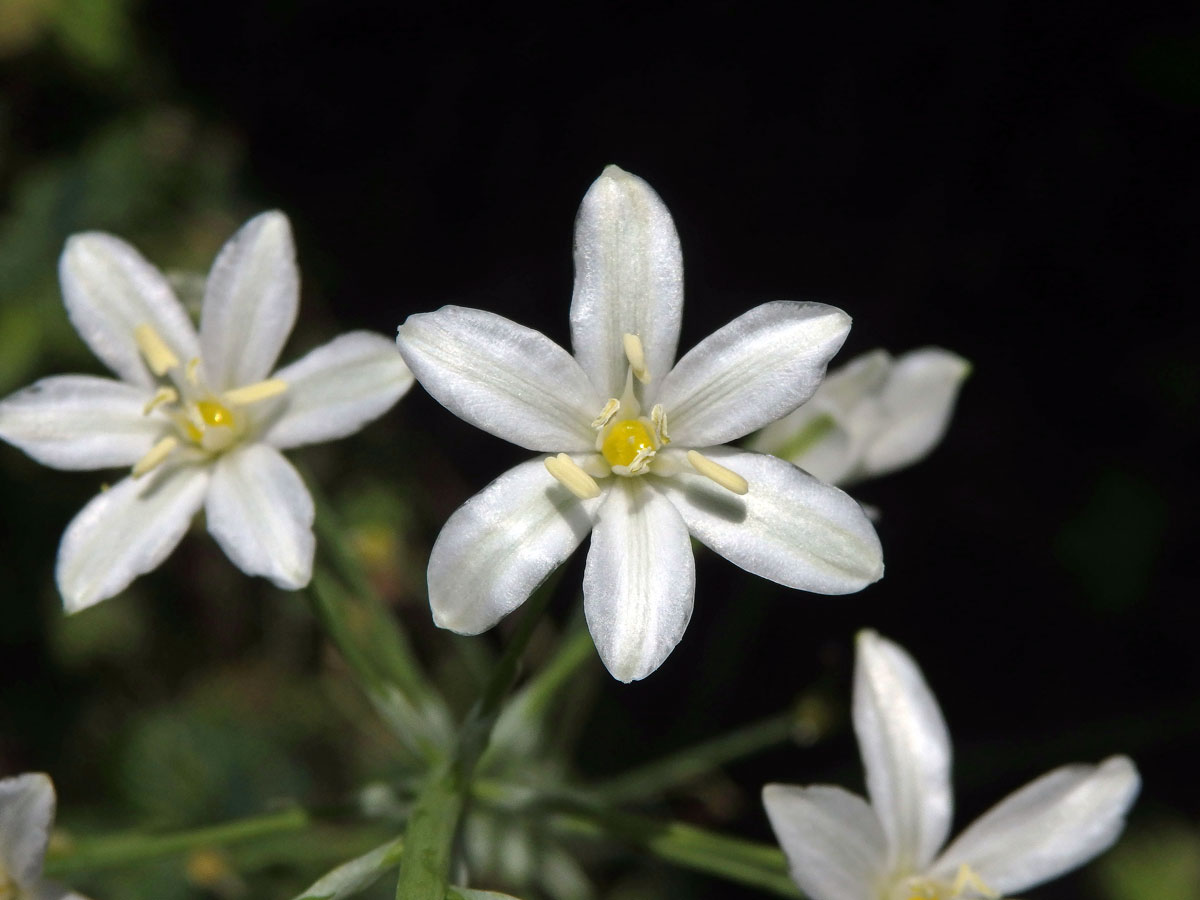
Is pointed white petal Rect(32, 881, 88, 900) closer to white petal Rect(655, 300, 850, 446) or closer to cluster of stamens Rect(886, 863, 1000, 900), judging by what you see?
white petal Rect(655, 300, 850, 446)

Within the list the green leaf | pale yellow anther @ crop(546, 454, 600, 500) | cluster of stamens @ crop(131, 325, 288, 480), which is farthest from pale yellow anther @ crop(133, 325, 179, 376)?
the green leaf

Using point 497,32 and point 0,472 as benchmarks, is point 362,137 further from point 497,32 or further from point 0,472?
point 0,472

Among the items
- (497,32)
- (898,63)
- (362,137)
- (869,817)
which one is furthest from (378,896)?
(898,63)

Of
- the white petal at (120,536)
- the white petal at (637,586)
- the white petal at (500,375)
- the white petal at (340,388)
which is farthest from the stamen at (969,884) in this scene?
the white petal at (120,536)

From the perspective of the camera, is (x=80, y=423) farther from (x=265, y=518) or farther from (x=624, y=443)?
(x=624, y=443)

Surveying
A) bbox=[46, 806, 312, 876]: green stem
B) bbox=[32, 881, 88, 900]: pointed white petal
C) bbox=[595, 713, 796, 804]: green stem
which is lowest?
bbox=[595, 713, 796, 804]: green stem

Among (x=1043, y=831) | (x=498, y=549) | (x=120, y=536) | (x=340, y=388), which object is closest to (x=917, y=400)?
(x=1043, y=831)

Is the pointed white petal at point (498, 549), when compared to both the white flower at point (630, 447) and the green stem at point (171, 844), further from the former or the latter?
the green stem at point (171, 844)
